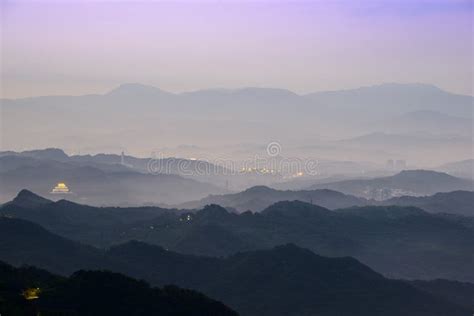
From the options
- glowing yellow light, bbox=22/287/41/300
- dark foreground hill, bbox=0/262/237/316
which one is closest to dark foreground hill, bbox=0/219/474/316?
dark foreground hill, bbox=0/262/237/316

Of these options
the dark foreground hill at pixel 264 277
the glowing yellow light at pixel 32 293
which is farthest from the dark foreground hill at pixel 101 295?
the dark foreground hill at pixel 264 277

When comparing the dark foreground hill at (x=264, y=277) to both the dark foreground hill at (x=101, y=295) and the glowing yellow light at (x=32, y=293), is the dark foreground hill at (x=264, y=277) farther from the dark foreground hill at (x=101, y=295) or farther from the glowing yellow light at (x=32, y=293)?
the glowing yellow light at (x=32, y=293)

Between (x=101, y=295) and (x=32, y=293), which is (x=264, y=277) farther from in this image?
(x=32, y=293)

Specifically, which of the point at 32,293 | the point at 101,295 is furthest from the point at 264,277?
the point at 32,293

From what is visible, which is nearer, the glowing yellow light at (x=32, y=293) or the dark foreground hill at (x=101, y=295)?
the glowing yellow light at (x=32, y=293)

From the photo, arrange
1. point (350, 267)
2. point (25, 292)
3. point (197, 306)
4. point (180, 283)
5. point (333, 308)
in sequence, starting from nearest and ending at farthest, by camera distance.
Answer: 1. point (25, 292)
2. point (197, 306)
3. point (333, 308)
4. point (180, 283)
5. point (350, 267)

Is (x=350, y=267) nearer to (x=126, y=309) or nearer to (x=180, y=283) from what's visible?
(x=180, y=283)

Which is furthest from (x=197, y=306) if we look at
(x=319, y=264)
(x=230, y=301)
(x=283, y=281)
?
(x=319, y=264)
